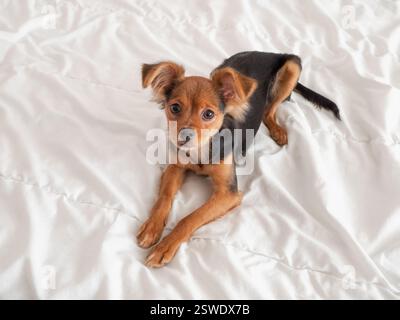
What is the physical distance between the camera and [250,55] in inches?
61.6

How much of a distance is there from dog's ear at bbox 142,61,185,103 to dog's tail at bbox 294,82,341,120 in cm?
66

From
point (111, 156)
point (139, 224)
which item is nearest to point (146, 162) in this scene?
point (111, 156)

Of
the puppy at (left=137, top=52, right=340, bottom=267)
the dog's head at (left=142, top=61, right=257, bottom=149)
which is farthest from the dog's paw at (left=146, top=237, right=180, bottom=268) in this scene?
the dog's head at (left=142, top=61, right=257, bottom=149)

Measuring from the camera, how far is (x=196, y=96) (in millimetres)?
1212

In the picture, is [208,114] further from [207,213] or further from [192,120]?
[207,213]

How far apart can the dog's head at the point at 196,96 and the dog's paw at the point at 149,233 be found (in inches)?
→ 10.2

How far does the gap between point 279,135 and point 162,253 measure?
71 centimetres

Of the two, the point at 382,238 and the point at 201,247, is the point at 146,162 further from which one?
the point at 382,238

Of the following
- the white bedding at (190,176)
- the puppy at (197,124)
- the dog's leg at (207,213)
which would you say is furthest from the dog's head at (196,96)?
the white bedding at (190,176)

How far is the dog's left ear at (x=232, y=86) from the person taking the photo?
3.89 feet

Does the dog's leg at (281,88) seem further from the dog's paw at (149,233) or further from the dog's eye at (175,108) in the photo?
the dog's paw at (149,233)

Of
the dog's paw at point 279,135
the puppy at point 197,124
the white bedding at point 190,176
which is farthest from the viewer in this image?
the dog's paw at point 279,135

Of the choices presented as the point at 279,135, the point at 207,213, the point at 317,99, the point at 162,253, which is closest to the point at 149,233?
the point at 162,253
